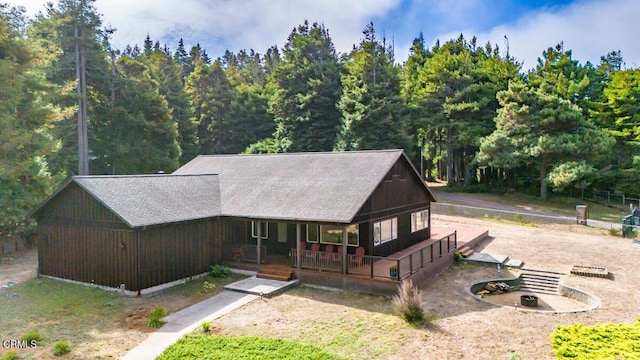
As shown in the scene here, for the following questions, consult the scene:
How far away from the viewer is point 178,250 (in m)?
16.7

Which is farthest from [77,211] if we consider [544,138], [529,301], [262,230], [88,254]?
[544,138]

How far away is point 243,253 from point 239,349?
8303 mm

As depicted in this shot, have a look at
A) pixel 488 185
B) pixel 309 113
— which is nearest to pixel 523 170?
pixel 488 185

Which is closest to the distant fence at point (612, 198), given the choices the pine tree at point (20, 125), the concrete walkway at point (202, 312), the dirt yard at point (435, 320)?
the dirt yard at point (435, 320)

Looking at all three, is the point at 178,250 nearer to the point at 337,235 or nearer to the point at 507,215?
the point at 337,235

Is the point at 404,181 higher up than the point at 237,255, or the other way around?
the point at 404,181

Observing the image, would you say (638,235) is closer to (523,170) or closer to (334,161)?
(334,161)

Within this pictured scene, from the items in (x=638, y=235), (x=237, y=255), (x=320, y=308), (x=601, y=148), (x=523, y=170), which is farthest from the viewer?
(x=523, y=170)

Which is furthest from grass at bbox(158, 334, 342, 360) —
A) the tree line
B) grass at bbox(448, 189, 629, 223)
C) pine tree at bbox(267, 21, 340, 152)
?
pine tree at bbox(267, 21, 340, 152)

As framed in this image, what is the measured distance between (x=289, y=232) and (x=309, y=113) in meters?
29.6

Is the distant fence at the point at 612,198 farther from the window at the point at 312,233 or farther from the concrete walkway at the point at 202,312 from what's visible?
the concrete walkway at the point at 202,312

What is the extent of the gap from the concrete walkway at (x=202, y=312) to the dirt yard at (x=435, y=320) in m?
0.45

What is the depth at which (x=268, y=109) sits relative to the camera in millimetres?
52938

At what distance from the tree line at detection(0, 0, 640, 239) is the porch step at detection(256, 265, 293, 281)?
15.5 m
